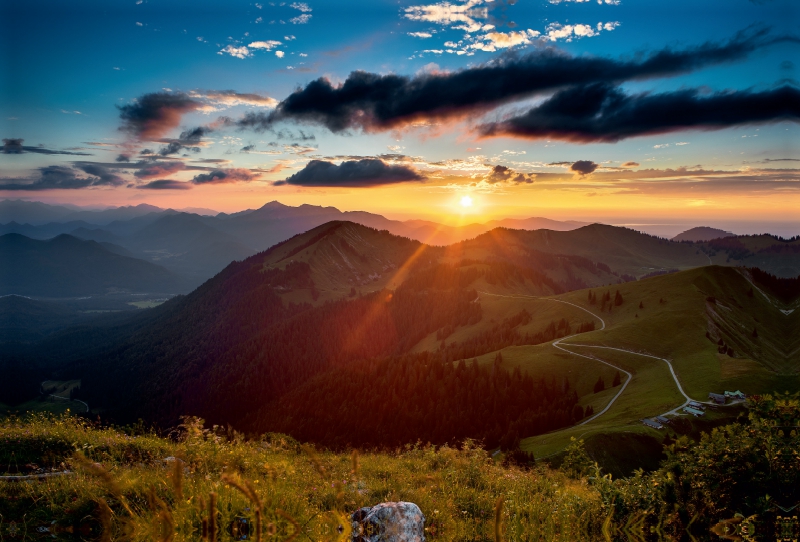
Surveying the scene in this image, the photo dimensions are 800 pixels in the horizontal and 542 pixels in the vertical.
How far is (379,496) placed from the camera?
12.8 meters

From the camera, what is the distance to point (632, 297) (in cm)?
19550

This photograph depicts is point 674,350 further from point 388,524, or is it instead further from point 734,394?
point 388,524

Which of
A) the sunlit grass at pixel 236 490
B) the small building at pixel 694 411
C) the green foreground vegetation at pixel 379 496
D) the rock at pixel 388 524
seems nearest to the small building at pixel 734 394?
the small building at pixel 694 411

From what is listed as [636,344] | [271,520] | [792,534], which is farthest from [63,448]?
[636,344]

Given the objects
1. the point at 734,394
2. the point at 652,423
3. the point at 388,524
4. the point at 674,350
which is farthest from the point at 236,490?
the point at 674,350

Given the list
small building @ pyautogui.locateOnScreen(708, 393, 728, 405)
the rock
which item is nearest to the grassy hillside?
small building @ pyautogui.locateOnScreen(708, 393, 728, 405)

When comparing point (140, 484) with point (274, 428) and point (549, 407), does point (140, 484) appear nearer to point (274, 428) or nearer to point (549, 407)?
point (549, 407)

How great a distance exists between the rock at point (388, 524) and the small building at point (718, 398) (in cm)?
10107

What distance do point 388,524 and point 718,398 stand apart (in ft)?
338

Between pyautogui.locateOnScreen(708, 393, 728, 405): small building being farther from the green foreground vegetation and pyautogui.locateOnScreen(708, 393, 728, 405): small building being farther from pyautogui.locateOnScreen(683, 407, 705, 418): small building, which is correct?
the green foreground vegetation

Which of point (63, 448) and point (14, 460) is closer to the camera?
point (14, 460)

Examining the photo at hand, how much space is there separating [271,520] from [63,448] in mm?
13949

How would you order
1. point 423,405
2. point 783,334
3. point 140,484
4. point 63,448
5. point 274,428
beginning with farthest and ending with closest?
1. point 783,334
2. point 274,428
3. point 423,405
4. point 63,448
5. point 140,484

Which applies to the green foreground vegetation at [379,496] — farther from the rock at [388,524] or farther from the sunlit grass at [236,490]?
the rock at [388,524]
